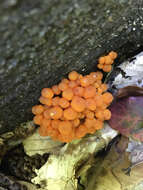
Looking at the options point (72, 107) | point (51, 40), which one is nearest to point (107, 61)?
point (72, 107)

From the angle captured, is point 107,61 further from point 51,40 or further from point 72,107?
point 51,40

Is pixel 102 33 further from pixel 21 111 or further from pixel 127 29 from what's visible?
pixel 21 111

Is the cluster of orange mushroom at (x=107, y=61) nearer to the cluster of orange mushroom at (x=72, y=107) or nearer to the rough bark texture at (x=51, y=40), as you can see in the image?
the rough bark texture at (x=51, y=40)

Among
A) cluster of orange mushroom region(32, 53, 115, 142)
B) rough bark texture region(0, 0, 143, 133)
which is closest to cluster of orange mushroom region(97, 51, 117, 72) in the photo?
rough bark texture region(0, 0, 143, 133)

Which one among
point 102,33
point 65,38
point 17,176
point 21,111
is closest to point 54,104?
point 21,111

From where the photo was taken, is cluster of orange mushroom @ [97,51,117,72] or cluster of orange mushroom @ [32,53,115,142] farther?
cluster of orange mushroom @ [97,51,117,72]

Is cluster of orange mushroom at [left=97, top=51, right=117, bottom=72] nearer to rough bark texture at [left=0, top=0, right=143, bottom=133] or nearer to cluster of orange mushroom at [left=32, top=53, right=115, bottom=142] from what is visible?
rough bark texture at [left=0, top=0, right=143, bottom=133]

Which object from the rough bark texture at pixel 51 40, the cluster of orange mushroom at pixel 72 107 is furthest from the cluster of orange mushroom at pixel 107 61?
the cluster of orange mushroom at pixel 72 107
